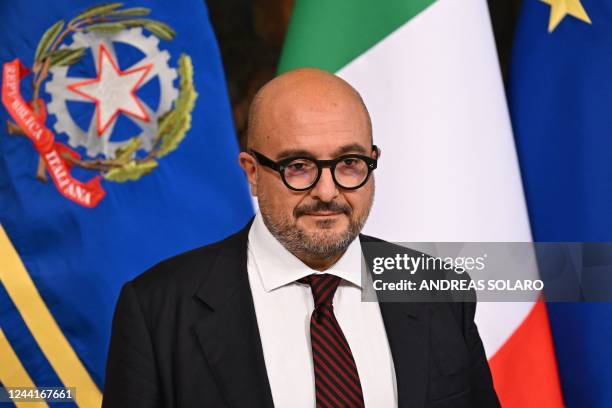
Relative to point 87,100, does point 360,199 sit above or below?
below

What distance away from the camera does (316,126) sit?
145 cm

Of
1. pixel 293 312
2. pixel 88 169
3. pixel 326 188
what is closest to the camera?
pixel 326 188

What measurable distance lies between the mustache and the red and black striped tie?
15 centimetres

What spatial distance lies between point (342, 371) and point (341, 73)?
46.8 inches

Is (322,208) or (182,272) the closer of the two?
(322,208)

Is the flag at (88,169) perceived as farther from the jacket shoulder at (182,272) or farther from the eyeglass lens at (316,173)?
the eyeglass lens at (316,173)

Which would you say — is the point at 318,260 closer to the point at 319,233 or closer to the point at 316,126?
the point at 319,233

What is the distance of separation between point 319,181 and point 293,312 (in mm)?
271

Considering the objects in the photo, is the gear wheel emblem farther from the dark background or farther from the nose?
the nose

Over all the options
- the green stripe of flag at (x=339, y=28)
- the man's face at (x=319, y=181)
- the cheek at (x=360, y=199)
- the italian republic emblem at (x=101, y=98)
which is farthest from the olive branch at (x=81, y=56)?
the cheek at (x=360, y=199)

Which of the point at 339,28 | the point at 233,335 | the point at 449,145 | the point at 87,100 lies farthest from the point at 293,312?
the point at 339,28

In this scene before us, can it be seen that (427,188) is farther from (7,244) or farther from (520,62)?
(7,244)

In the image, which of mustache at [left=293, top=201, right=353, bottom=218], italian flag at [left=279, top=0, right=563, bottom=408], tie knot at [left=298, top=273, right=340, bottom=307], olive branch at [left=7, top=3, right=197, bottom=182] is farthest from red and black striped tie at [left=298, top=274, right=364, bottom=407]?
olive branch at [left=7, top=3, right=197, bottom=182]

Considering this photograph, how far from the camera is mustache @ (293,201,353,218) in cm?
146
